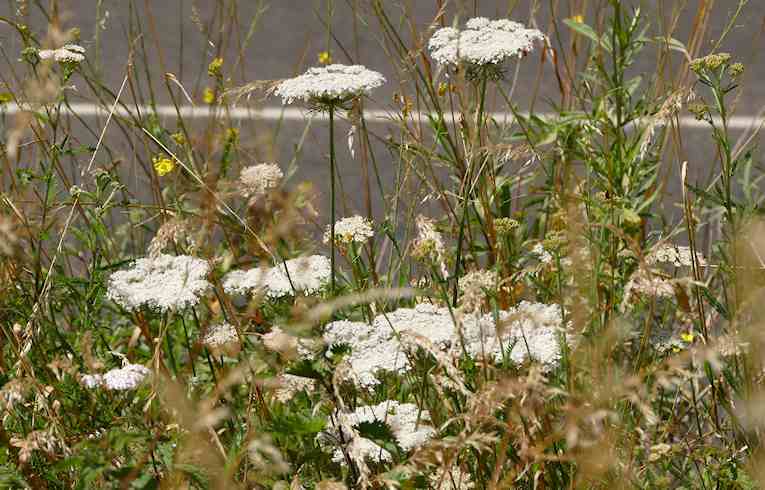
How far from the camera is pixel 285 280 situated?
2047 mm

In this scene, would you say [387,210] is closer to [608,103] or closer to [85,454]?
[608,103]

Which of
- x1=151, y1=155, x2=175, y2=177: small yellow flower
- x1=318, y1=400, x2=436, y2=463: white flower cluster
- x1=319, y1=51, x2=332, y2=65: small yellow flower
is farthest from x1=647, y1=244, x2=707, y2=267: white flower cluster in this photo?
x1=151, y1=155, x2=175, y2=177: small yellow flower

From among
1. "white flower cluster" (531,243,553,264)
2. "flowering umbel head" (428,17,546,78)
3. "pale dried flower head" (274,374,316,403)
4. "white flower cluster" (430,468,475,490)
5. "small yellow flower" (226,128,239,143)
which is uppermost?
"flowering umbel head" (428,17,546,78)

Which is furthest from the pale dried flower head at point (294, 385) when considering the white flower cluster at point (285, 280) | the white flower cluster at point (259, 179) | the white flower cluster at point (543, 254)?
the white flower cluster at point (543, 254)

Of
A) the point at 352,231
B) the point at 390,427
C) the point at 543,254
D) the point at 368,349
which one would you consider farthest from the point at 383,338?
the point at 543,254

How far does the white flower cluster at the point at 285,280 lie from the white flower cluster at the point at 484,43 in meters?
0.46

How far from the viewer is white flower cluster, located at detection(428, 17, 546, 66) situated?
7.10ft

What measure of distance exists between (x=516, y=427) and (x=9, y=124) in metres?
4.19

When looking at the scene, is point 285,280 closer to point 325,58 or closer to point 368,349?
point 368,349

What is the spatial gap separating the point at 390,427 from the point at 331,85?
24.1 inches

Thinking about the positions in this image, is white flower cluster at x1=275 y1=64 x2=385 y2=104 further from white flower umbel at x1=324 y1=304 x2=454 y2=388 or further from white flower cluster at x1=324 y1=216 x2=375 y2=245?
white flower umbel at x1=324 y1=304 x2=454 y2=388

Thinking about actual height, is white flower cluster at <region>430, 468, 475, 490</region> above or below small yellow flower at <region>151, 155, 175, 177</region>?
below

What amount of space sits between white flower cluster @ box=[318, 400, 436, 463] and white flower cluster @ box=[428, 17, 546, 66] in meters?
0.67

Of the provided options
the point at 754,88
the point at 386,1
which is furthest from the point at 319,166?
the point at 754,88
